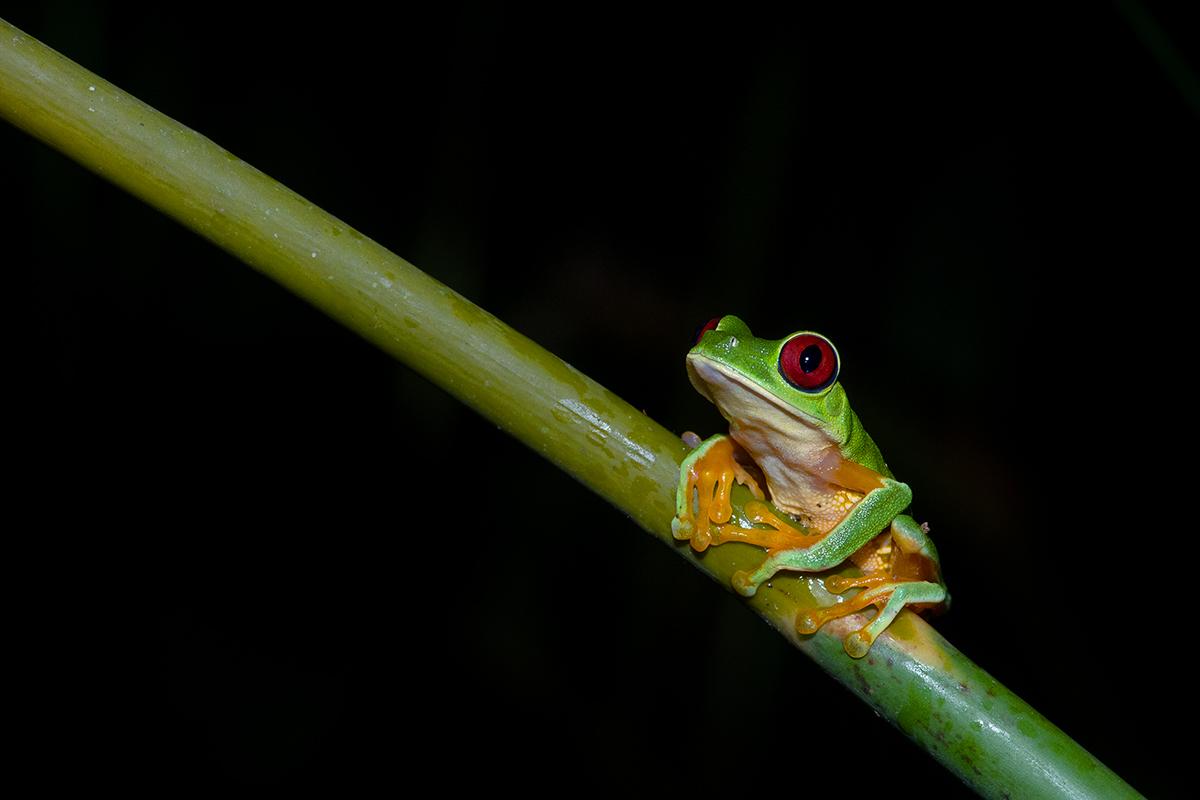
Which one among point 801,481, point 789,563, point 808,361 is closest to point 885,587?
point 789,563

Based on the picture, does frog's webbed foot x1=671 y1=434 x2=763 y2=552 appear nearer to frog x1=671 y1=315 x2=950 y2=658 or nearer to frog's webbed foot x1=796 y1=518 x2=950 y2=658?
frog x1=671 y1=315 x2=950 y2=658

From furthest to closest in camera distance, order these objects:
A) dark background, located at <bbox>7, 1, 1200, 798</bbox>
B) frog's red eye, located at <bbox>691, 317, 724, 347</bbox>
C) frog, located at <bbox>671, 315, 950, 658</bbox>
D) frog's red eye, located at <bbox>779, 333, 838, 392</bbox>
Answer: dark background, located at <bbox>7, 1, 1200, 798</bbox> → frog's red eye, located at <bbox>691, 317, 724, 347</bbox> → frog's red eye, located at <bbox>779, 333, 838, 392</bbox> → frog, located at <bbox>671, 315, 950, 658</bbox>

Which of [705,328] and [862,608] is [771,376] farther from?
[862,608]

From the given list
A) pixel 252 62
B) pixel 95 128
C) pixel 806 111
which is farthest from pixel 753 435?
pixel 252 62

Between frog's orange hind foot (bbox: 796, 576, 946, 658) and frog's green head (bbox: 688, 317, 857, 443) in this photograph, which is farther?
frog's green head (bbox: 688, 317, 857, 443)

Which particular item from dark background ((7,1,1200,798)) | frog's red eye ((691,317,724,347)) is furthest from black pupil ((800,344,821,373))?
dark background ((7,1,1200,798))

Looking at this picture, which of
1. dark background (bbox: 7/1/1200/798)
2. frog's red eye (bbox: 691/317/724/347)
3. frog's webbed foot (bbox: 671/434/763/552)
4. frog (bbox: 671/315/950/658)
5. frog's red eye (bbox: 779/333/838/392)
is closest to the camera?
frog's webbed foot (bbox: 671/434/763/552)

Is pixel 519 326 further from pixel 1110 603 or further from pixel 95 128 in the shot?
pixel 95 128

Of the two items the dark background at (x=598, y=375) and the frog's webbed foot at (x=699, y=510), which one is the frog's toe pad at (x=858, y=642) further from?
the dark background at (x=598, y=375)
